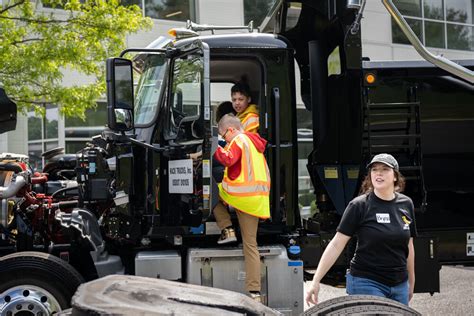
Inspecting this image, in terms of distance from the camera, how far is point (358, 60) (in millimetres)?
5523

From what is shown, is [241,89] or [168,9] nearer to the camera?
[241,89]

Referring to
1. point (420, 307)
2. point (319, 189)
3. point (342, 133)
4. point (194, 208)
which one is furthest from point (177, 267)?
point (420, 307)

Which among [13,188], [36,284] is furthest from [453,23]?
[36,284]

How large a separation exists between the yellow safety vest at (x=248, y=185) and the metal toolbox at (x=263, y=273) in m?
0.39

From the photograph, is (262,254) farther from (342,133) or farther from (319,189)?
(342,133)

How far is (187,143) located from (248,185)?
592 millimetres

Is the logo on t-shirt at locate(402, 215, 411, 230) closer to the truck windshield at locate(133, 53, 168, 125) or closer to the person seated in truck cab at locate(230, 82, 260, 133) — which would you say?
the person seated in truck cab at locate(230, 82, 260, 133)

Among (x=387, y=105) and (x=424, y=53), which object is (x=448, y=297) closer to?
(x=387, y=105)

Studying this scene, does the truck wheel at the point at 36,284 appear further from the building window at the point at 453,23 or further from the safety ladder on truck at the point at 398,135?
the building window at the point at 453,23

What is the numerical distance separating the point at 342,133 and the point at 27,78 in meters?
6.60

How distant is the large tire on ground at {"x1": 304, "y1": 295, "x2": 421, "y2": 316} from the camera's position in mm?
3469

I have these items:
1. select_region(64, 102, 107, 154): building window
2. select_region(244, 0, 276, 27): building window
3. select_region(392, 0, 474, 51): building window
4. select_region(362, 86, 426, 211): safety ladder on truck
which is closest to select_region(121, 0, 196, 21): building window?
select_region(244, 0, 276, 27): building window

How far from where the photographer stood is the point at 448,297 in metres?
8.12

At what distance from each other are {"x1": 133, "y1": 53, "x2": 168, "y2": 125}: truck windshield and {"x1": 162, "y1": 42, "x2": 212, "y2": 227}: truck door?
14cm
